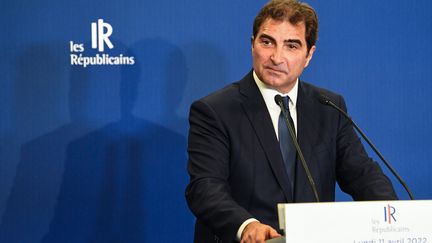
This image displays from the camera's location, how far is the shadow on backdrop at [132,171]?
2.54 metres

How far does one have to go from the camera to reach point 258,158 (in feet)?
6.10

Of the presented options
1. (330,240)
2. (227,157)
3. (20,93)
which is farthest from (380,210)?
(20,93)

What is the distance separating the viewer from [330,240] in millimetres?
1254

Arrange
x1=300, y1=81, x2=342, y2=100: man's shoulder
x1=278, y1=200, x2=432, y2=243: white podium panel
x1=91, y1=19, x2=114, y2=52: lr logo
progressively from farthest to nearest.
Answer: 1. x1=91, y1=19, x2=114, y2=52: lr logo
2. x1=300, y1=81, x2=342, y2=100: man's shoulder
3. x1=278, y1=200, x2=432, y2=243: white podium panel

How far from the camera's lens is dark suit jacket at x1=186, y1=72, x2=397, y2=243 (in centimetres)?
182

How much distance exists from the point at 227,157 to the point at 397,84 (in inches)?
46.7

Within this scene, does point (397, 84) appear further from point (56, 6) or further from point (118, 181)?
point (56, 6)

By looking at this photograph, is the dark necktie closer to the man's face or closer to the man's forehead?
the man's face

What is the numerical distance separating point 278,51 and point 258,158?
322 mm

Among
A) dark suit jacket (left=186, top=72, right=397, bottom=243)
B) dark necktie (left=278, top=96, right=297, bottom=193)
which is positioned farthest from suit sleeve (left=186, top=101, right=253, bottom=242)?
dark necktie (left=278, top=96, right=297, bottom=193)

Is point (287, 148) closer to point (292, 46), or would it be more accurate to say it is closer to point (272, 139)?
point (272, 139)

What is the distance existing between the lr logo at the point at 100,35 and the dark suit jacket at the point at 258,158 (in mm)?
714

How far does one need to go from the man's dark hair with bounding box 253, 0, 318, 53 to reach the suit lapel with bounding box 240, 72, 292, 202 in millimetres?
179

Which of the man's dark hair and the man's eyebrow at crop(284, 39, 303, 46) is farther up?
the man's dark hair
